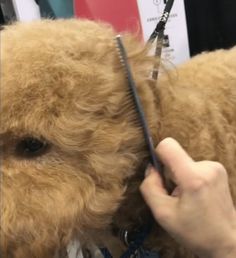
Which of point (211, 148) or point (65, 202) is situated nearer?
point (65, 202)

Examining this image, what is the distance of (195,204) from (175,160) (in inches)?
2.6

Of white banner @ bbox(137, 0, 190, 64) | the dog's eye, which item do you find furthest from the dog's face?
white banner @ bbox(137, 0, 190, 64)

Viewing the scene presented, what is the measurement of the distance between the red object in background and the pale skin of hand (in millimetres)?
792

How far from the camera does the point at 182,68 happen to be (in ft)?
3.63

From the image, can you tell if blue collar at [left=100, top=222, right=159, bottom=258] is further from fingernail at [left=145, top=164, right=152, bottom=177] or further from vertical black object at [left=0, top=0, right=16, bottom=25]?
vertical black object at [left=0, top=0, right=16, bottom=25]

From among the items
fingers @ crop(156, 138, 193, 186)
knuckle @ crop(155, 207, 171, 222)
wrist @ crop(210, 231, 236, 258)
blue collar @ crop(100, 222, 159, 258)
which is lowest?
blue collar @ crop(100, 222, 159, 258)

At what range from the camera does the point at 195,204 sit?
698 millimetres

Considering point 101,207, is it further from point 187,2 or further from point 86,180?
point 187,2

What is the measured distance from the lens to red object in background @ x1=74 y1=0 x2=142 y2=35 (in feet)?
4.85

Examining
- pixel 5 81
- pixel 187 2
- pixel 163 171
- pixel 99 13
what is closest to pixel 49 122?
pixel 5 81

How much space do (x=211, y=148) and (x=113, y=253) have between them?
0.87ft

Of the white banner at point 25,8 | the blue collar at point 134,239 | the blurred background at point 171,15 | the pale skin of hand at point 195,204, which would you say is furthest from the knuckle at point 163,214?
the white banner at point 25,8

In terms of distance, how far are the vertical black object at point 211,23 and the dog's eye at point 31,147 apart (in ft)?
3.65

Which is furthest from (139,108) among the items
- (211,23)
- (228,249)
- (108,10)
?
(211,23)
